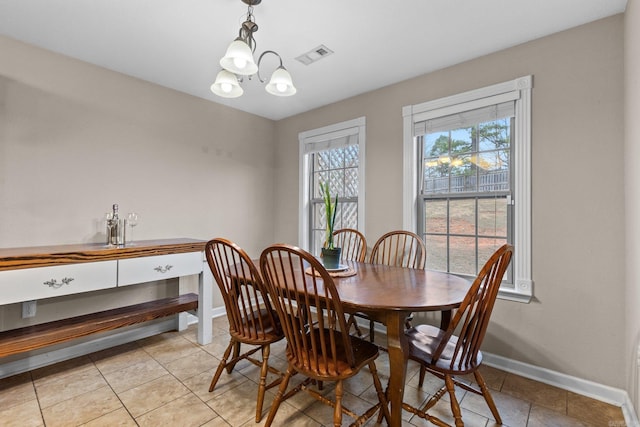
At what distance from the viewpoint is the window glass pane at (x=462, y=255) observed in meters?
2.62

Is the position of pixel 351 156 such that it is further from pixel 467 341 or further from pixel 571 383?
pixel 571 383

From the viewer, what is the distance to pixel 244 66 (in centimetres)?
179

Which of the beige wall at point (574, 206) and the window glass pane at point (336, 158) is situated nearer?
the beige wall at point (574, 206)

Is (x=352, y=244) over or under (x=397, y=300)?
over

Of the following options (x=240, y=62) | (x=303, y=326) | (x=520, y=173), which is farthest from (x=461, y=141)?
(x=303, y=326)

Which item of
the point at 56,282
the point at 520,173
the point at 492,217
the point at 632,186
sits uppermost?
the point at 520,173

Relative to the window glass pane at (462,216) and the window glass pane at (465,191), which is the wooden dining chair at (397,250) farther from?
the window glass pane at (462,216)

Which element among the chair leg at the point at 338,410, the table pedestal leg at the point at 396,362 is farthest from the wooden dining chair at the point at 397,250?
the chair leg at the point at 338,410

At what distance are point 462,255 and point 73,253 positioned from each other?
9.65 feet

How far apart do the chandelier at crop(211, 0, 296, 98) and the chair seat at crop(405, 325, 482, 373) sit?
176 centimetres

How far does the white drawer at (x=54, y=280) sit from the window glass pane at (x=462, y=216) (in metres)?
2.73

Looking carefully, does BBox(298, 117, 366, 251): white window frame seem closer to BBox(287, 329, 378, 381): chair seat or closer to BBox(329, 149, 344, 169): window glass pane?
BBox(329, 149, 344, 169): window glass pane

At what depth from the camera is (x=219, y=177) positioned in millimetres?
3572

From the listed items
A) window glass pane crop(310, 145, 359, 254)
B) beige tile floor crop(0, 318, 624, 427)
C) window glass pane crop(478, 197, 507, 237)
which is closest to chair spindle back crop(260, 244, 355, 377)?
beige tile floor crop(0, 318, 624, 427)
